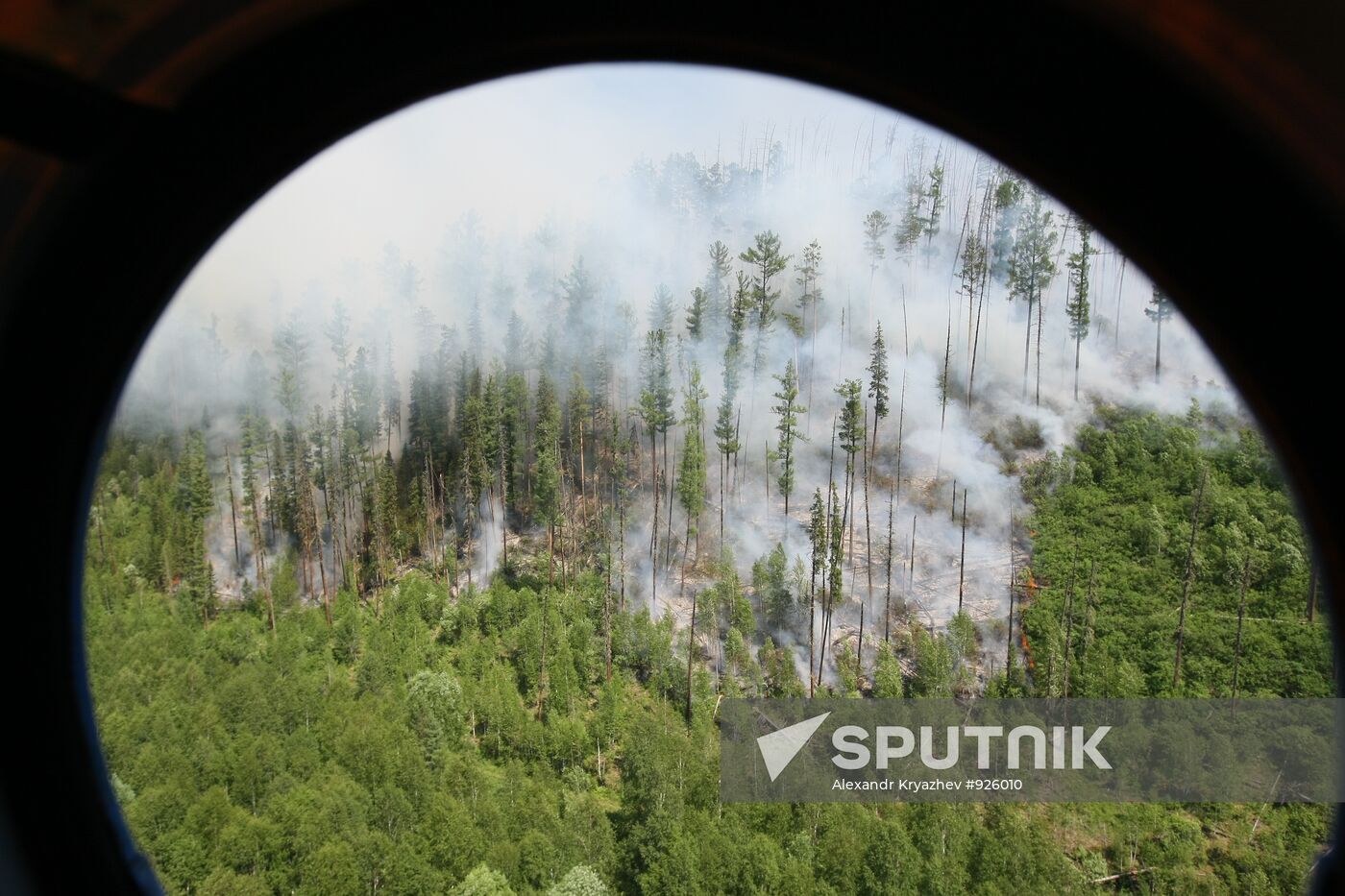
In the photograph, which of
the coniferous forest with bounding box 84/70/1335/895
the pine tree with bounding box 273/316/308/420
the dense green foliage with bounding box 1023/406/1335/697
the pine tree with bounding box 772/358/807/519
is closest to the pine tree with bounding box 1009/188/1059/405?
the coniferous forest with bounding box 84/70/1335/895

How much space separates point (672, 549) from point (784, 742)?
191 inches

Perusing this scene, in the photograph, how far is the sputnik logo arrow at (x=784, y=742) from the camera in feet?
47.7

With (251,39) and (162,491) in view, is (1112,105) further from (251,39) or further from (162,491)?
(162,491)

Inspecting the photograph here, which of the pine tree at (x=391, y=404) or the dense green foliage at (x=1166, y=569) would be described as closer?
the dense green foliage at (x=1166, y=569)

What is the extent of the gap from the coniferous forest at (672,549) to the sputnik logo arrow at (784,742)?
71cm

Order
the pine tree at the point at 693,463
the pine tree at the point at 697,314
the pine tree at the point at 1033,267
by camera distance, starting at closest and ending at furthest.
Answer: the pine tree at the point at 693,463
the pine tree at the point at 1033,267
the pine tree at the point at 697,314

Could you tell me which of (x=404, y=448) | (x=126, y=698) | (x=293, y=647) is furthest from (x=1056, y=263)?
(x=126, y=698)

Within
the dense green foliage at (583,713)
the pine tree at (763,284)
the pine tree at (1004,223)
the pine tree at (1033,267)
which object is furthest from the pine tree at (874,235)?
the dense green foliage at (583,713)

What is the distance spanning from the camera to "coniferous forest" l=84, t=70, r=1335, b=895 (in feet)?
43.0

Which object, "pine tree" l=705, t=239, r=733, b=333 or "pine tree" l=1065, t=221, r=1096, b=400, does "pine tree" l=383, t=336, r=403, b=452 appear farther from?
"pine tree" l=1065, t=221, r=1096, b=400

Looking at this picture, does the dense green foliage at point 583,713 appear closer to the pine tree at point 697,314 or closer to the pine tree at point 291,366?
the pine tree at point 291,366

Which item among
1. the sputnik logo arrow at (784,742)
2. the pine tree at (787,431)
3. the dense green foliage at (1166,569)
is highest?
the pine tree at (787,431)

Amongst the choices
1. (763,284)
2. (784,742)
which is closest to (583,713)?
(784,742)

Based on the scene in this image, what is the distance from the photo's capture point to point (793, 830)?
13.5m
